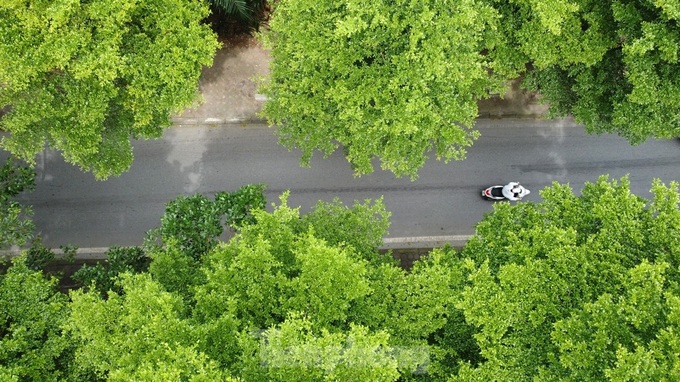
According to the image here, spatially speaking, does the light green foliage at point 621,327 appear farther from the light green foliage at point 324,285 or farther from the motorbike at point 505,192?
the motorbike at point 505,192

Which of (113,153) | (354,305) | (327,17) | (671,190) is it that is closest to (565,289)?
(671,190)

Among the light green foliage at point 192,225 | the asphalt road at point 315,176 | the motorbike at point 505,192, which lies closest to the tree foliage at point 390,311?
the light green foliage at point 192,225

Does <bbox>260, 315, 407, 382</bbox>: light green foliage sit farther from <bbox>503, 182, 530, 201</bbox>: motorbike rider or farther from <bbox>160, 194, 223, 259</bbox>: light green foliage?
<bbox>503, 182, 530, 201</bbox>: motorbike rider

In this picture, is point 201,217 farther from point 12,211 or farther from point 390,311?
point 390,311

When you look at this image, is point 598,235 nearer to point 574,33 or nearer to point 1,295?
point 574,33

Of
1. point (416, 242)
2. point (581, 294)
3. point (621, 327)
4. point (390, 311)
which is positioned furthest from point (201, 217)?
point (621, 327)
